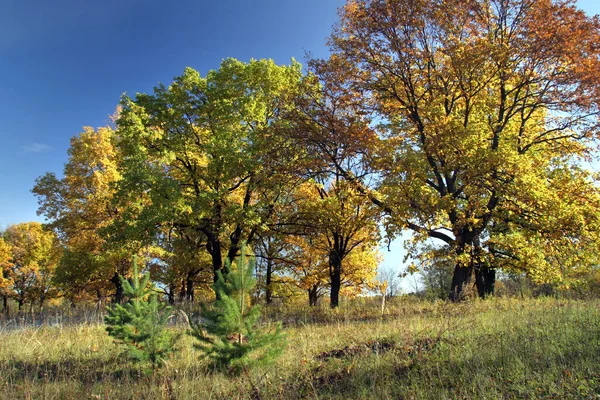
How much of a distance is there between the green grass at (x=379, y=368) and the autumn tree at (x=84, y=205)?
14103 millimetres

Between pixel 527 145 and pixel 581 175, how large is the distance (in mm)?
2002

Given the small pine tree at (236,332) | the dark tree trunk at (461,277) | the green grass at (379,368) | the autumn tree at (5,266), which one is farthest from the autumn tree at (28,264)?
the small pine tree at (236,332)

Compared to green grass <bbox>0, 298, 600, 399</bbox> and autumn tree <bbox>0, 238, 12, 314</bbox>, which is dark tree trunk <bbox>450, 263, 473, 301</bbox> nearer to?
green grass <bbox>0, 298, 600, 399</bbox>

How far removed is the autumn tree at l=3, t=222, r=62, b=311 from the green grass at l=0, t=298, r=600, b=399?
34.4m

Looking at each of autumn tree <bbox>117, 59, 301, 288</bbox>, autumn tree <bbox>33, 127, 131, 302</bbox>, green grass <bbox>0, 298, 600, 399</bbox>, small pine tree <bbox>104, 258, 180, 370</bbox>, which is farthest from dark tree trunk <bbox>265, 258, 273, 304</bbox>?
small pine tree <bbox>104, 258, 180, 370</bbox>

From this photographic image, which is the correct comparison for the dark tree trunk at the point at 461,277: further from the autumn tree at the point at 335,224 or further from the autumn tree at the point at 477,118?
the autumn tree at the point at 335,224

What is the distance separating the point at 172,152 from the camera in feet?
53.7

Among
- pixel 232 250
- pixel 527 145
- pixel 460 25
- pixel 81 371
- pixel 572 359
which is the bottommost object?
pixel 81 371

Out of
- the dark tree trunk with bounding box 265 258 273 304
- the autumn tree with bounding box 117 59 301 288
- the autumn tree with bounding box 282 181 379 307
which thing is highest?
the autumn tree with bounding box 117 59 301 288

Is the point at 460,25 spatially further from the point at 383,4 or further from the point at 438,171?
the point at 438,171

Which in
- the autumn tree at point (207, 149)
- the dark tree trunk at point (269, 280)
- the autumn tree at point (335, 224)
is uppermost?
the autumn tree at point (207, 149)

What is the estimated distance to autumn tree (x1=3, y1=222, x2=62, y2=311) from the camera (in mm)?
35156

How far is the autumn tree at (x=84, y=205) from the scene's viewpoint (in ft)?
65.8

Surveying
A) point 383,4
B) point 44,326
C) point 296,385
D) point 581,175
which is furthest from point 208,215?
point 581,175
